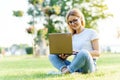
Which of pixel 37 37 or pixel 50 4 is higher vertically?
pixel 50 4

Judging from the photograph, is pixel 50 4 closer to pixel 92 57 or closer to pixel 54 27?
pixel 54 27

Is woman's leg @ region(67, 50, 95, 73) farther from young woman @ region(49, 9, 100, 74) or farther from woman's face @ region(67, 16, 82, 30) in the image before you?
woman's face @ region(67, 16, 82, 30)

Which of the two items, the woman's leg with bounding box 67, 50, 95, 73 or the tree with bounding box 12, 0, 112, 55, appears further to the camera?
the tree with bounding box 12, 0, 112, 55

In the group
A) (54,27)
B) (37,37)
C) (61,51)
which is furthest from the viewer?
(54,27)

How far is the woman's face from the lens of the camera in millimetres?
4836

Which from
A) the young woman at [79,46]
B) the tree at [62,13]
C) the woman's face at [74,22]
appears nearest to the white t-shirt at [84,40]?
the young woman at [79,46]

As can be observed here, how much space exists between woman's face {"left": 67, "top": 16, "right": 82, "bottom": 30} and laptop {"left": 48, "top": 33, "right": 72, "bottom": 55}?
0.24 metres

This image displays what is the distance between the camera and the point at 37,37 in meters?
27.9

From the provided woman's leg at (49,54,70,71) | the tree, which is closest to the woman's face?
woman's leg at (49,54,70,71)

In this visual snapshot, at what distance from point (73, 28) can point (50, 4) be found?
97.1 ft

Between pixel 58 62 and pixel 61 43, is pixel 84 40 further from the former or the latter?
pixel 58 62

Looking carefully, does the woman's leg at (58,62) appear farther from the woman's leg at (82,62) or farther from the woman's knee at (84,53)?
the woman's knee at (84,53)

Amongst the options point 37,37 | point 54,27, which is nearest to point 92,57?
point 37,37

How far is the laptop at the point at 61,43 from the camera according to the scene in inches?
184
